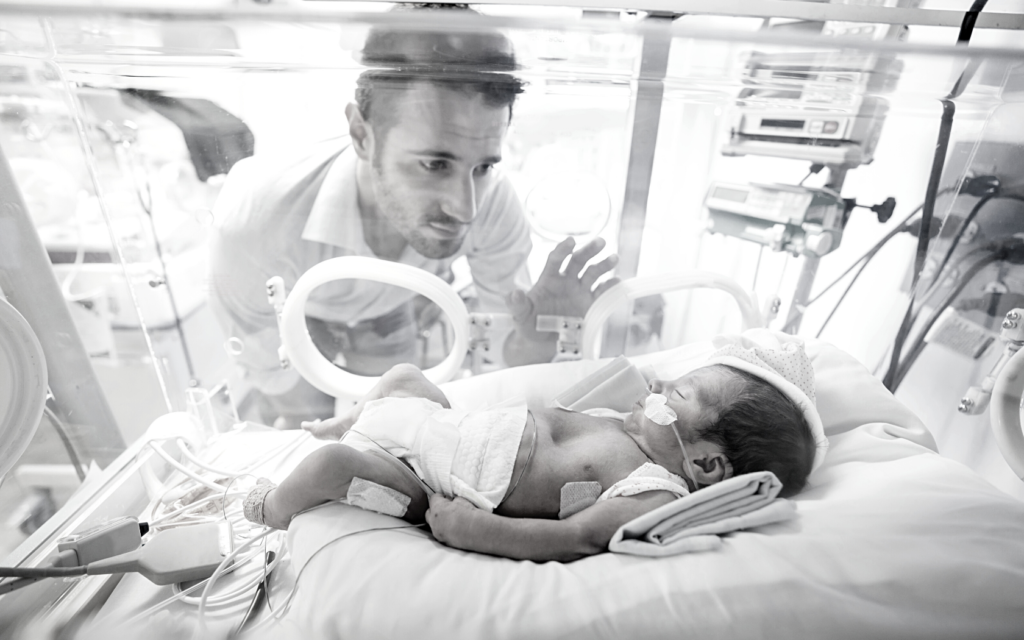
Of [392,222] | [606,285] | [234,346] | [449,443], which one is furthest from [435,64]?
[234,346]

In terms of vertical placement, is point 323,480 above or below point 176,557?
above

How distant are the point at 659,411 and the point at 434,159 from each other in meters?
0.63

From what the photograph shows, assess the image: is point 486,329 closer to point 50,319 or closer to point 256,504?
point 256,504

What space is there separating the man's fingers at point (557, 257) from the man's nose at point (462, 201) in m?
0.18

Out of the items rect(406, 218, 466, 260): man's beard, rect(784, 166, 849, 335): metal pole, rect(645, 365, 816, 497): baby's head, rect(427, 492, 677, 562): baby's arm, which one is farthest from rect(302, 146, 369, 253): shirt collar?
rect(784, 166, 849, 335): metal pole

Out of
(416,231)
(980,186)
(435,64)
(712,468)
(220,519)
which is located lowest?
(220,519)

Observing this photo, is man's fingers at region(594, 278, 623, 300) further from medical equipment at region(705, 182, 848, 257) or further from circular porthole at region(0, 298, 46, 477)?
circular porthole at region(0, 298, 46, 477)

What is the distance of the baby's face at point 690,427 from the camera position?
909 millimetres

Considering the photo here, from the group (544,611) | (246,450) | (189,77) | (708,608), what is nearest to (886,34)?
(708,608)

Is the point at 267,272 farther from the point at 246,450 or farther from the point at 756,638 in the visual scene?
the point at 756,638

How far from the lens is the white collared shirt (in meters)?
1.05

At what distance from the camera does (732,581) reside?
0.65 metres

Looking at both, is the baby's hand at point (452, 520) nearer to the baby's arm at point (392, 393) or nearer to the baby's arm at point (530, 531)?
the baby's arm at point (530, 531)

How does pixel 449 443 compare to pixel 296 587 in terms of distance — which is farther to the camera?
pixel 449 443
